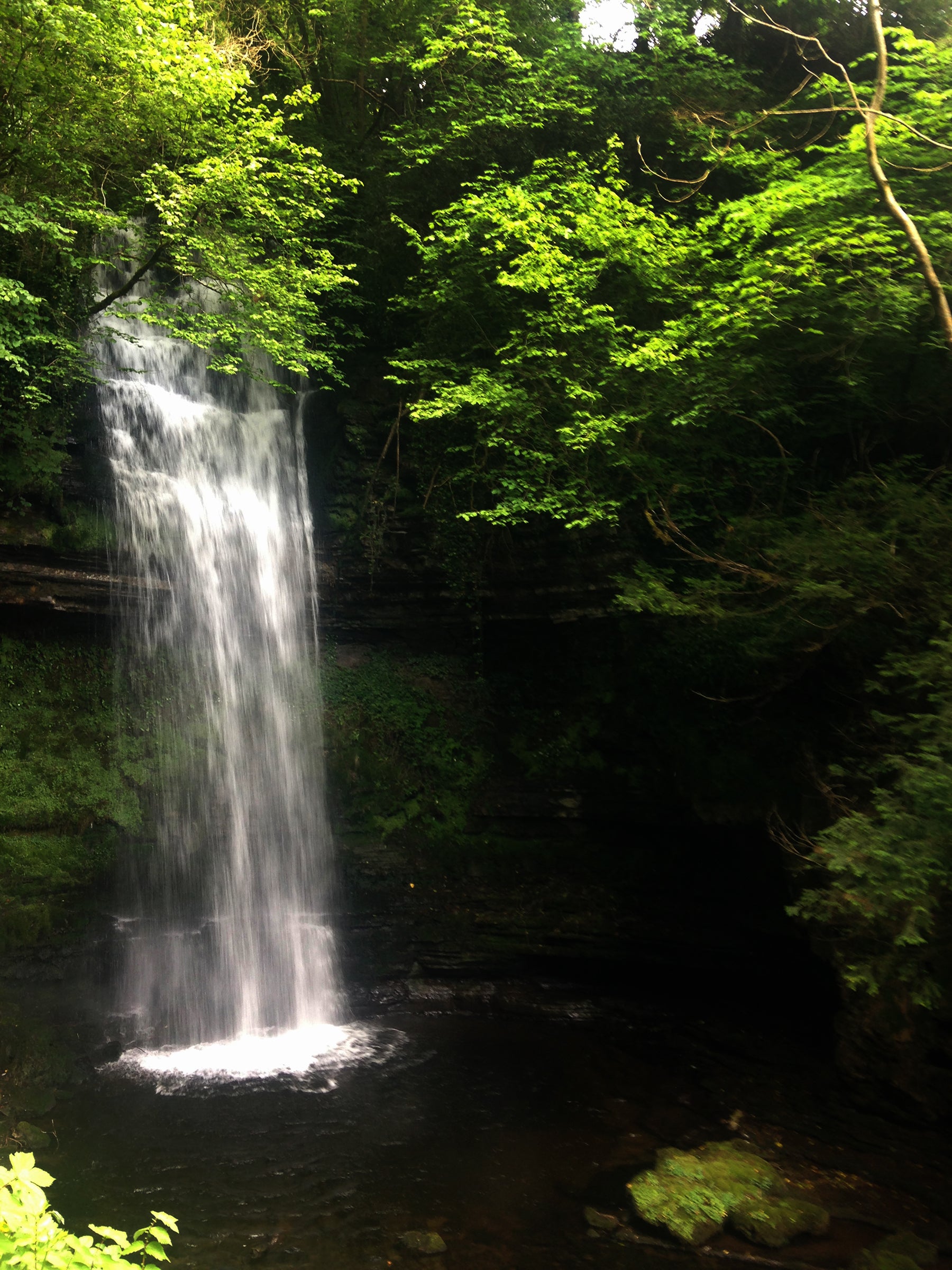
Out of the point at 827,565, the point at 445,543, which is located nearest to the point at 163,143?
the point at 445,543

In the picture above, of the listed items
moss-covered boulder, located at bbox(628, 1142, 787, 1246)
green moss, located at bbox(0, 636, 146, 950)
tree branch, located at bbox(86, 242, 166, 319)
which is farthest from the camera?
green moss, located at bbox(0, 636, 146, 950)

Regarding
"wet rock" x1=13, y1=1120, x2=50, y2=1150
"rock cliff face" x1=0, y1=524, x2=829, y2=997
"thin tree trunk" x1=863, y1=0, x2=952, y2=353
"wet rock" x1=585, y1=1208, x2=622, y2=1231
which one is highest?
"thin tree trunk" x1=863, y1=0, x2=952, y2=353

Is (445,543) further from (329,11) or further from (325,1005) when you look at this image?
(329,11)

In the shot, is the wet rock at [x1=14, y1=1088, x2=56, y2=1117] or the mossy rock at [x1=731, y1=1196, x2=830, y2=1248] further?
the wet rock at [x1=14, y1=1088, x2=56, y2=1117]

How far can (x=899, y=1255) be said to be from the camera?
5664 mm

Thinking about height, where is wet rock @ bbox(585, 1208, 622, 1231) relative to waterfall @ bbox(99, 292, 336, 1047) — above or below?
below

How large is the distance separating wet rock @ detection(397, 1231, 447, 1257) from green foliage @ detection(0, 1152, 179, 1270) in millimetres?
4256

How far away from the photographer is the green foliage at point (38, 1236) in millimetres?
2086

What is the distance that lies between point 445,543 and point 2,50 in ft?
23.9

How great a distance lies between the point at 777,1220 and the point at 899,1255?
0.81 metres

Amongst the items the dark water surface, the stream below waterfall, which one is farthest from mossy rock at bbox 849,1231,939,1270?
the dark water surface

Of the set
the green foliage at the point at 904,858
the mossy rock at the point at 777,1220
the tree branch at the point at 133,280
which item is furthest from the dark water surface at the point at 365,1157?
the tree branch at the point at 133,280

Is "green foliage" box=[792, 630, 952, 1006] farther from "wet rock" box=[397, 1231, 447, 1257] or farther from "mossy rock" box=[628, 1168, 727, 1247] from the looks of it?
"wet rock" box=[397, 1231, 447, 1257]

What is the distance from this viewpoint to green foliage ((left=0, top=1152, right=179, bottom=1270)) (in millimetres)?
2086
